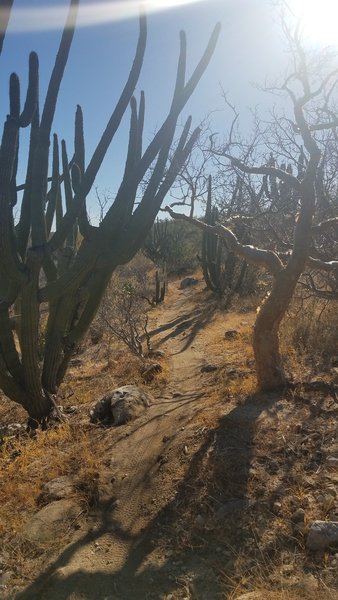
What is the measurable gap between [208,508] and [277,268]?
2.52 meters

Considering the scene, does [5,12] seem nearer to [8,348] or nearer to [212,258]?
[8,348]

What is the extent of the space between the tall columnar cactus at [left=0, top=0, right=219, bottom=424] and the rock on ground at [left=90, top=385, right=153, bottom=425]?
1.74 feet

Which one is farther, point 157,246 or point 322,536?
point 157,246

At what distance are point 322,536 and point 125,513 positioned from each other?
1397 millimetres

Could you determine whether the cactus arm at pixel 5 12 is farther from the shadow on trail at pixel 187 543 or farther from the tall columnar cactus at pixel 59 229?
the shadow on trail at pixel 187 543

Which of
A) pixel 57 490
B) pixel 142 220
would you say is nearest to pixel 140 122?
pixel 142 220

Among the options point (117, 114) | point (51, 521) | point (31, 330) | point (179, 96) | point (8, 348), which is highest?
point (179, 96)

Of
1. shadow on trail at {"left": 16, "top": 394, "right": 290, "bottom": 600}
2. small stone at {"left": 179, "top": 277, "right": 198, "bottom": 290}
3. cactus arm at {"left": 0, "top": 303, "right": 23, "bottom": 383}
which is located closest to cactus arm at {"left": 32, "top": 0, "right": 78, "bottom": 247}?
cactus arm at {"left": 0, "top": 303, "right": 23, "bottom": 383}

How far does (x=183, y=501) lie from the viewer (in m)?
3.36

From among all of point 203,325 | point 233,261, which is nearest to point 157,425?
point 203,325

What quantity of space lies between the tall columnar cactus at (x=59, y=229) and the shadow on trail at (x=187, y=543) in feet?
6.36

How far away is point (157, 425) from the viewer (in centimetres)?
455

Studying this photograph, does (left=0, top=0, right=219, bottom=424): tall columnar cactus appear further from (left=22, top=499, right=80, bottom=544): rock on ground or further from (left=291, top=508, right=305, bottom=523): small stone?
(left=291, top=508, right=305, bottom=523): small stone

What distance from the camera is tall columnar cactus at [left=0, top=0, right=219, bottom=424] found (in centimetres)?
430
